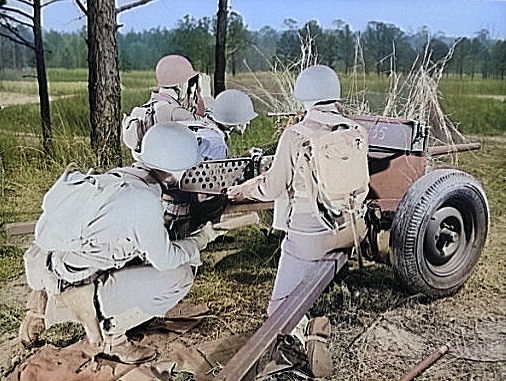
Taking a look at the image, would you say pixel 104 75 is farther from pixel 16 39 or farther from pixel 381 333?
pixel 381 333

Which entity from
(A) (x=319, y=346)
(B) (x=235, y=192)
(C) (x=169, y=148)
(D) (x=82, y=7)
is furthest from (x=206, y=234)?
(D) (x=82, y=7)

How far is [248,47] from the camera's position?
152 centimetres

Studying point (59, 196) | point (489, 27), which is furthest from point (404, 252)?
point (59, 196)

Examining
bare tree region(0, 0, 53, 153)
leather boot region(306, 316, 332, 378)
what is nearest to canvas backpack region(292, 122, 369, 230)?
leather boot region(306, 316, 332, 378)

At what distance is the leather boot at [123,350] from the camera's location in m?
1.46

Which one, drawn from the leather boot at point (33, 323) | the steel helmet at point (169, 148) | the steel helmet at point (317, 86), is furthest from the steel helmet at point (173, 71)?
the leather boot at point (33, 323)

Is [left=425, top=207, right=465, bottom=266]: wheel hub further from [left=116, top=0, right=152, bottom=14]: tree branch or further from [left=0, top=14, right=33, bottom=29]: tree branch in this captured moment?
[left=0, top=14, right=33, bottom=29]: tree branch

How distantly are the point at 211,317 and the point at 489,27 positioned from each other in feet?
3.12

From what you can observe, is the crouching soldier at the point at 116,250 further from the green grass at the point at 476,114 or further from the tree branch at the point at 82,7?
the green grass at the point at 476,114

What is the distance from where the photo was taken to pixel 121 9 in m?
1.50

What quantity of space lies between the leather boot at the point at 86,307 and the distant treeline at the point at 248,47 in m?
0.48

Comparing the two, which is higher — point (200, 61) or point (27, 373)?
point (200, 61)

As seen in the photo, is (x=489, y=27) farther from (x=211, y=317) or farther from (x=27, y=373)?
(x=27, y=373)

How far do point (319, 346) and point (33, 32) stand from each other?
0.94 m
